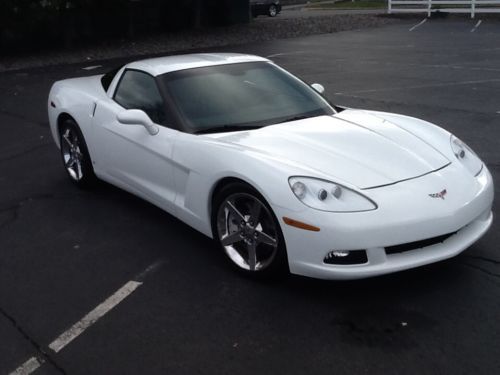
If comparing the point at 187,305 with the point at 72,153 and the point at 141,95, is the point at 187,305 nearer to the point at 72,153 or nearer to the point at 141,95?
the point at 141,95

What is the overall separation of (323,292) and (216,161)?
1077 mm

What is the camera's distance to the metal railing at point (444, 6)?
27.3 metres

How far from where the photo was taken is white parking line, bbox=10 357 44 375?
10.7ft

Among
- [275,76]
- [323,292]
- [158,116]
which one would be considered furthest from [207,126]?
[323,292]

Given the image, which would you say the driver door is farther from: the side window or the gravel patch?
the gravel patch

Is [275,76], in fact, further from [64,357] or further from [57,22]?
[57,22]

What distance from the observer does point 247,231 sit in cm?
407

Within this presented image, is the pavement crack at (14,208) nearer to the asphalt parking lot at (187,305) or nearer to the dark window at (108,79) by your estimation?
the asphalt parking lot at (187,305)

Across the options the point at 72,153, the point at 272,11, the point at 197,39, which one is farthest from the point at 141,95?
the point at 272,11

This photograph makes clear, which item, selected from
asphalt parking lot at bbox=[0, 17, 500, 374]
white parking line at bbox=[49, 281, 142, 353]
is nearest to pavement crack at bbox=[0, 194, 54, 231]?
asphalt parking lot at bbox=[0, 17, 500, 374]

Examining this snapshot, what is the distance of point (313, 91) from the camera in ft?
17.7

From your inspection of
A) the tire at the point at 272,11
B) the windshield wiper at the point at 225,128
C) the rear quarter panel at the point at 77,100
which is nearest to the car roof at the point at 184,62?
the rear quarter panel at the point at 77,100

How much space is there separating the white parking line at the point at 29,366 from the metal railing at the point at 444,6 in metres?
25.6

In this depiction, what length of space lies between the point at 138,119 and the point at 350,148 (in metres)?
1.61
